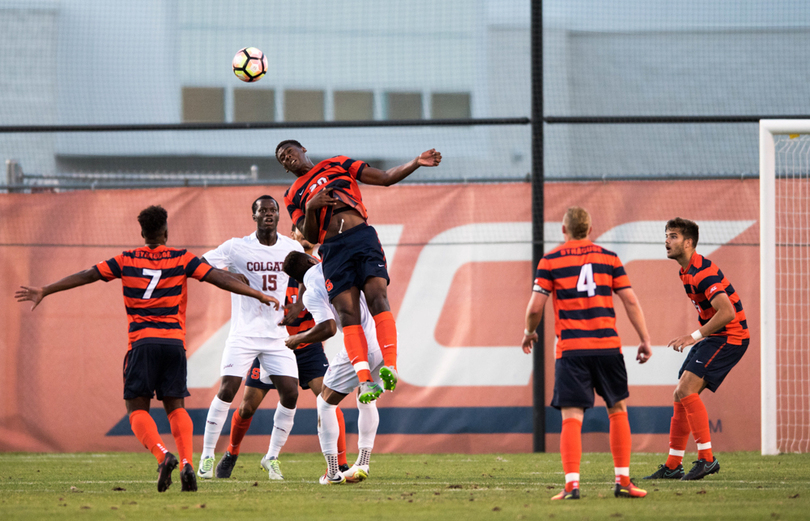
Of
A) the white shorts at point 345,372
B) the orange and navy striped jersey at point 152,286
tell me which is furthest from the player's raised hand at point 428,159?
the orange and navy striped jersey at point 152,286

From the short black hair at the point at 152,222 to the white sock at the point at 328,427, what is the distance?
1803 mm

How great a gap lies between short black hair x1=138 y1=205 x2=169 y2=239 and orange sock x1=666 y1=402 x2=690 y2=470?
4.36m

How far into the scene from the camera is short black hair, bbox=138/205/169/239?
569cm

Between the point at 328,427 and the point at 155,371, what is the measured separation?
1398 millimetres

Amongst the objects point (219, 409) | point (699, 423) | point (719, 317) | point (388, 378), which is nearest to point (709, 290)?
point (719, 317)

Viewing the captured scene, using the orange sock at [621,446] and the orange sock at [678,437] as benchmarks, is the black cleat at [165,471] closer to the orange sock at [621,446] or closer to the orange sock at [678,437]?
the orange sock at [621,446]

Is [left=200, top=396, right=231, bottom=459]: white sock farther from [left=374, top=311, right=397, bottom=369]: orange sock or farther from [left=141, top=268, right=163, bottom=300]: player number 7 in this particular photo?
[left=374, top=311, right=397, bottom=369]: orange sock

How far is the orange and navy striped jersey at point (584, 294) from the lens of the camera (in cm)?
506

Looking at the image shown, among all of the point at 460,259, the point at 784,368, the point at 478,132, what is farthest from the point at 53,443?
the point at 478,132

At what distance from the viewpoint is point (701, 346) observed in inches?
272

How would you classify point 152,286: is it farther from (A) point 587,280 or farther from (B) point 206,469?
(A) point 587,280

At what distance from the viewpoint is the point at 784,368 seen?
368 inches

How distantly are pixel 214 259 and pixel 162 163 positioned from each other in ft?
73.1

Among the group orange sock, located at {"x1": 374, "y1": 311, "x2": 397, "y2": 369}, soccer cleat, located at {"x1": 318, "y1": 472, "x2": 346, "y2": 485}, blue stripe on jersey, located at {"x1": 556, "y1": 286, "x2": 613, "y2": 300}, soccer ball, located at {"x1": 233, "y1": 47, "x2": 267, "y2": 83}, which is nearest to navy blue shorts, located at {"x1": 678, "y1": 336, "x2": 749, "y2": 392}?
blue stripe on jersey, located at {"x1": 556, "y1": 286, "x2": 613, "y2": 300}
